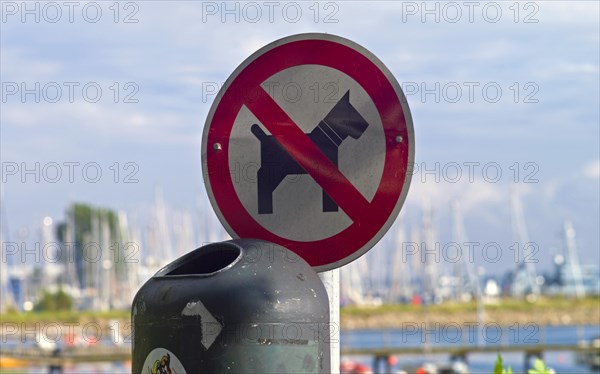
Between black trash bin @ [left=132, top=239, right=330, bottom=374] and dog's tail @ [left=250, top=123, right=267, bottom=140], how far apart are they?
0.35 m

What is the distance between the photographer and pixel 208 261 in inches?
131

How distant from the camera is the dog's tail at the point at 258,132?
3.35 m

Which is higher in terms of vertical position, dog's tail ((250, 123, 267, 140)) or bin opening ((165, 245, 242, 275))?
dog's tail ((250, 123, 267, 140))

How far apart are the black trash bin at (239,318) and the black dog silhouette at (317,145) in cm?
22

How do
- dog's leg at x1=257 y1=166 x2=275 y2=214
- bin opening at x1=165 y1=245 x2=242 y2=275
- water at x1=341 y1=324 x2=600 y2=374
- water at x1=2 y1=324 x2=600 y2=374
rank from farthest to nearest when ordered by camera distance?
1. water at x1=341 y1=324 x2=600 y2=374
2. water at x1=2 y1=324 x2=600 y2=374
3. dog's leg at x1=257 y1=166 x2=275 y2=214
4. bin opening at x1=165 y1=245 x2=242 y2=275

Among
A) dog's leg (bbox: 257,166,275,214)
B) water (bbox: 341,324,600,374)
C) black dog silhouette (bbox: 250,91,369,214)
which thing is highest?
black dog silhouette (bbox: 250,91,369,214)

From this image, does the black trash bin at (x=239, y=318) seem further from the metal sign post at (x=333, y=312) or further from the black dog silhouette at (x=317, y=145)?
the black dog silhouette at (x=317, y=145)

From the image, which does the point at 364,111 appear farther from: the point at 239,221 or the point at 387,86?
the point at 239,221

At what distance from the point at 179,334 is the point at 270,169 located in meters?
0.58

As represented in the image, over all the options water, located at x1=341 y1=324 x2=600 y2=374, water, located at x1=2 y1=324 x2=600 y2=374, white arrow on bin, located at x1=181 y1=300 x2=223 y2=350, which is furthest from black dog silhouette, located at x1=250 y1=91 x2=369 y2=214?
water, located at x1=341 y1=324 x2=600 y2=374

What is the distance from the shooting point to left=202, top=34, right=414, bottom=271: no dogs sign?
10.8 feet

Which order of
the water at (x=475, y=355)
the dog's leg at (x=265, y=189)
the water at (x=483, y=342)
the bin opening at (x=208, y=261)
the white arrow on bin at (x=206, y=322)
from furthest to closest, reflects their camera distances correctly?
the water at (x=483, y=342) → the water at (x=475, y=355) → the dog's leg at (x=265, y=189) → the bin opening at (x=208, y=261) → the white arrow on bin at (x=206, y=322)

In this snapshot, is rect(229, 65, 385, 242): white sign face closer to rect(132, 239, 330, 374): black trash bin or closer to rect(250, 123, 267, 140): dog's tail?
rect(250, 123, 267, 140): dog's tail

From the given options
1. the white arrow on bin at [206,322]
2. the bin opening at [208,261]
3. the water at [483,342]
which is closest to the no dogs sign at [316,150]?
the bin opening at [208,261]
